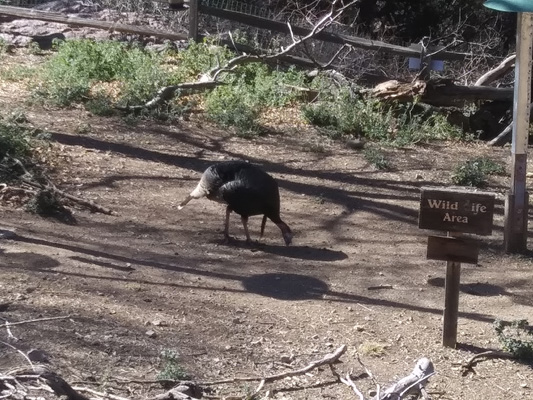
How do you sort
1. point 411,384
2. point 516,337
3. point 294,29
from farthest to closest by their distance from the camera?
point 294,29 → point 516,337 → point 411,384

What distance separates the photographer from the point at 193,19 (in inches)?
611

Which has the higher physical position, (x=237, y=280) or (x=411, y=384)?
(x=411, y=384)

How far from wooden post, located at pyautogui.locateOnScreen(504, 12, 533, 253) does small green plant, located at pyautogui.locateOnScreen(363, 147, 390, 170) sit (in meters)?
3.02

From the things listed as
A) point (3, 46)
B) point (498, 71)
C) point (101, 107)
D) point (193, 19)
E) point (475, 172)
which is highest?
point (193, 19)

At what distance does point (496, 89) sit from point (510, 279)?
246 inches

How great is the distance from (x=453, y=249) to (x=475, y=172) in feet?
16.6

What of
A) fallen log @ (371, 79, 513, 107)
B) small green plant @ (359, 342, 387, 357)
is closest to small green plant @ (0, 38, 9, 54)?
fallen log @ (371, 79, 513, 107)

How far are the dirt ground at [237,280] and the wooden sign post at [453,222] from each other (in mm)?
495

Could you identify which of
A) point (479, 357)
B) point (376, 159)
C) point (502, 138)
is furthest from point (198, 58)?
point (479, 357)

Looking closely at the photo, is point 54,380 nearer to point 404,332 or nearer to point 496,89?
point 404,332

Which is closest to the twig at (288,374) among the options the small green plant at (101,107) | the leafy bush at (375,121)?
the small green plant at (101,107)

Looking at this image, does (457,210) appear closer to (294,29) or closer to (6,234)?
(6,234)

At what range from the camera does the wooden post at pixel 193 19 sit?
50.7 ft

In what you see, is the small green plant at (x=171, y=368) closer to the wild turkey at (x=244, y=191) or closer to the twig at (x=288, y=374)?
the twig at (x=288, y=374)
